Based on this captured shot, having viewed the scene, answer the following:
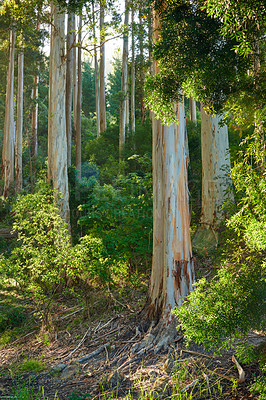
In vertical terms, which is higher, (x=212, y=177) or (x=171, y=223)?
(x=212, y=177)

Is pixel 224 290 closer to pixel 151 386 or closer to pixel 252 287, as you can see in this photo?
pixel 252 287

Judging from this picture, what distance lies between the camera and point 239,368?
144 inches

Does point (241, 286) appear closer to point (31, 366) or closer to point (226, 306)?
point (226, 306)

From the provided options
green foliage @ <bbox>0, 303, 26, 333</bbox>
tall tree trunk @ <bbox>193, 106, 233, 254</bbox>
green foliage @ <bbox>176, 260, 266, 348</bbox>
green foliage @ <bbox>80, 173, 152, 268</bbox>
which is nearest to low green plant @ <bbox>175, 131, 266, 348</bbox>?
green foliage @ <bbox>176, 260, 266, 348</bbox>

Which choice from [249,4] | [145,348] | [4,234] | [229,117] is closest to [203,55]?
[229,117]

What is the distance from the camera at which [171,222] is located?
17.1ft

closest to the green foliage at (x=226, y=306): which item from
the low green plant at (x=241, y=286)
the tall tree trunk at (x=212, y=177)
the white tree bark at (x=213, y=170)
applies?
the low green plant at (x=241, y=286)

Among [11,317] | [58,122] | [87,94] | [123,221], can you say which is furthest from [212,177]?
[87,94]

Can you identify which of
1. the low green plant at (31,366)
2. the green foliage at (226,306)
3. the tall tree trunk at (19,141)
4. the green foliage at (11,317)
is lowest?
the low green plant at (31,366)

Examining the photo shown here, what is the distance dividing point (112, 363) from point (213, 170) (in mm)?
4833

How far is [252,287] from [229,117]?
1.36 m

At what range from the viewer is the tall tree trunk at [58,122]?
8648 mm

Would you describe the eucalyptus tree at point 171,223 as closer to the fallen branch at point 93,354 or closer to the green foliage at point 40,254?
the fallen branch at point 93,354

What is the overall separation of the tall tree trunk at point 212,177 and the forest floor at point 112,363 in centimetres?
107
